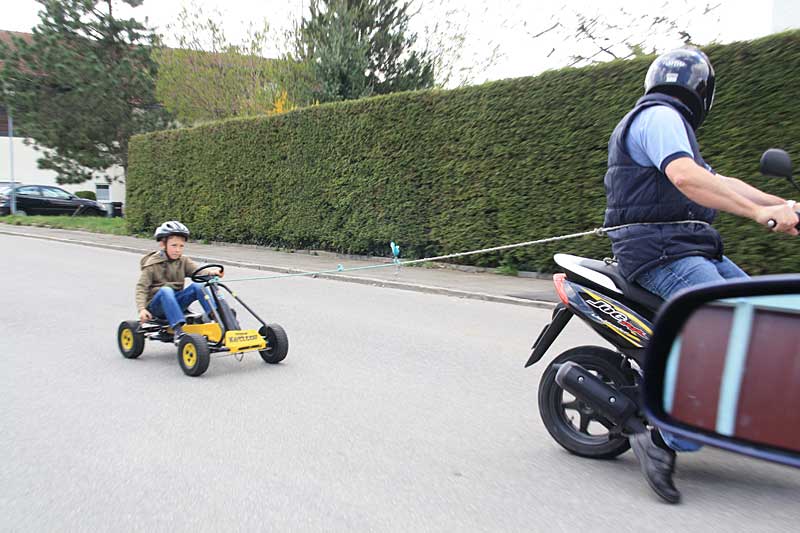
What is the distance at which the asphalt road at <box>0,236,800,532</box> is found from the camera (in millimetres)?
3451

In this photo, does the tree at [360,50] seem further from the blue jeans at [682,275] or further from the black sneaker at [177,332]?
the blue jeans at [682,275]

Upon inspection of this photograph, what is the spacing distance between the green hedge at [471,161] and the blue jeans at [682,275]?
7.15 meters

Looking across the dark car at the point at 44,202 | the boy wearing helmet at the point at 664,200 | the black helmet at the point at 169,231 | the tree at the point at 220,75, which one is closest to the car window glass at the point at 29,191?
the dark car at the point at 44,202

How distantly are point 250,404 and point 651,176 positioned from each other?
10.6 ft

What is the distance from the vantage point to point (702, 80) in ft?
11.5

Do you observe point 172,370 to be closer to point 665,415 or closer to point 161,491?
point 161,491

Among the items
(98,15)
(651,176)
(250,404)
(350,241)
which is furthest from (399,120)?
(98,15)

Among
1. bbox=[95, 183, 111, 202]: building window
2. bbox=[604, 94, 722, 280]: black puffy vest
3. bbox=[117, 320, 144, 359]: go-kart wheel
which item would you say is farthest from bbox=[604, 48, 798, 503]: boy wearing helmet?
bbox=[95, 183, 111, 202]: building window

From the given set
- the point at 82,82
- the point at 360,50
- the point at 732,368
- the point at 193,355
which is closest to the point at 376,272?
the point at 193,355

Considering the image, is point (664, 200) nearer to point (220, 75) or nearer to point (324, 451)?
point (324, 451)

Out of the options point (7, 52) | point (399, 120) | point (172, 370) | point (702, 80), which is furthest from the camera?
point (7, 52)

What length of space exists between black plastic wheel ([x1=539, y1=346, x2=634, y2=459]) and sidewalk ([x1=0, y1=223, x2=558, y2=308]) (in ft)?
19.9

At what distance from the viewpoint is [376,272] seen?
14.6 m

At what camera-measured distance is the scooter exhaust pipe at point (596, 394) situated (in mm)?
3811
